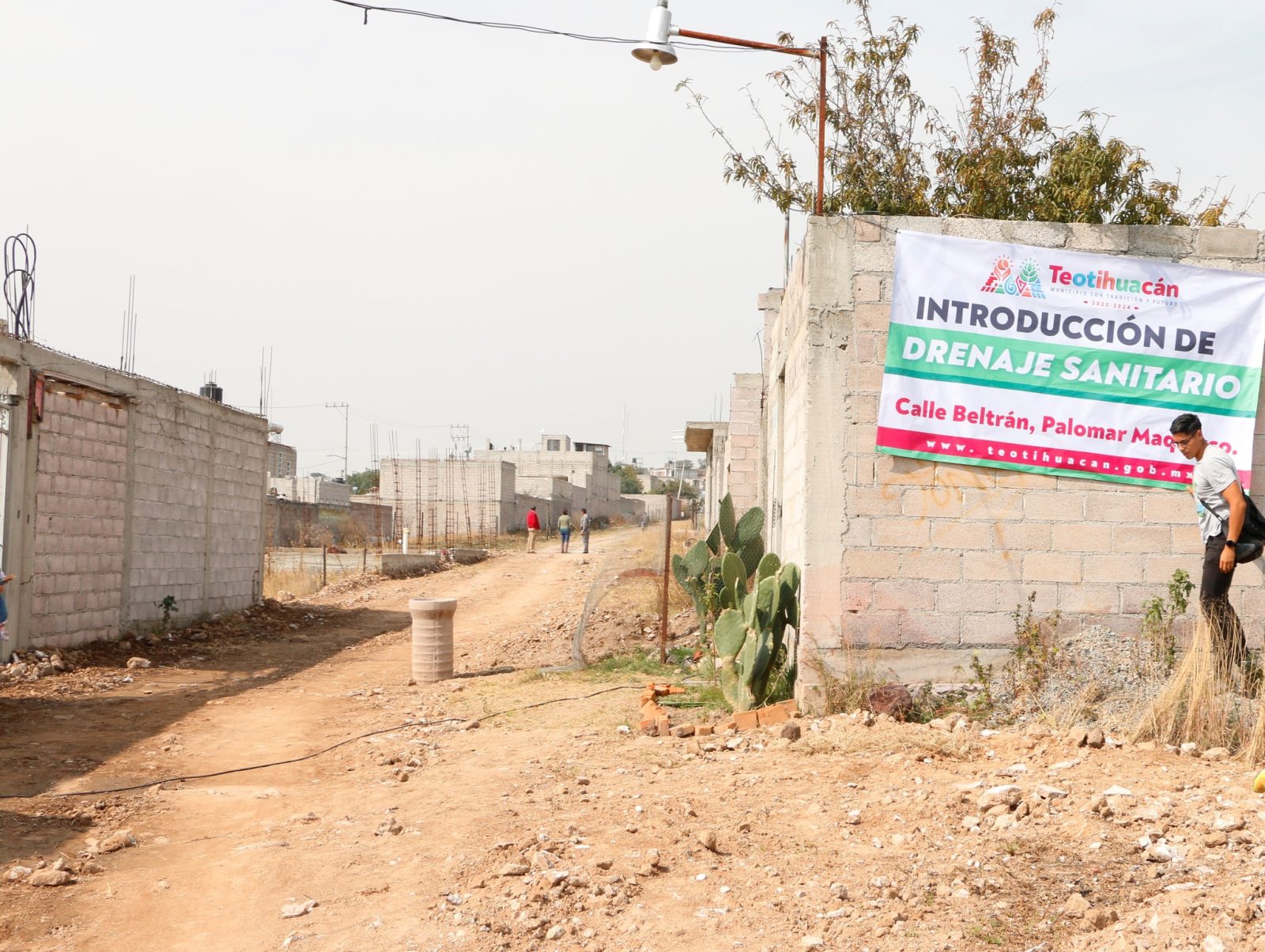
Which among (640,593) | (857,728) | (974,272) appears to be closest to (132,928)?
(857,728)

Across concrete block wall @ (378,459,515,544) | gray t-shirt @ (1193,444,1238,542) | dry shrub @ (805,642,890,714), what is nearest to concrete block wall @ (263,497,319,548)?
concrete block wall @ (378,459,515,544)

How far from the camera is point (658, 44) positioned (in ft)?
25.7

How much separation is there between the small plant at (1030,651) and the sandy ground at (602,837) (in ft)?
2.27

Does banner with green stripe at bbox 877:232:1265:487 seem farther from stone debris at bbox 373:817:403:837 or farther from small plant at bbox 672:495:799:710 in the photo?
stone debris at bbox 373:817:403:837

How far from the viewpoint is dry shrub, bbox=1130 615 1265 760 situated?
6188mm

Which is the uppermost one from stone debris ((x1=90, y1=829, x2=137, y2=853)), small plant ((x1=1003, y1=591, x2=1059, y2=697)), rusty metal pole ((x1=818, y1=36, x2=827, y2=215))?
rusty metal pole ((x1=818, y1=36, x2=827, y2=215))


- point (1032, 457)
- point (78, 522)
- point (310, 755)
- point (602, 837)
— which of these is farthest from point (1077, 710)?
point (78, 522)

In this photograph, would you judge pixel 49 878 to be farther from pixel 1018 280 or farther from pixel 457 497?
pixel 457 497

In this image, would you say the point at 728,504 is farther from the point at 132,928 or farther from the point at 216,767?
the point at 132,928

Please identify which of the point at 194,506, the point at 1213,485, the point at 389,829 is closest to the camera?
the point at 389,829

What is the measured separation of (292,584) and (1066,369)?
1731 centimetres

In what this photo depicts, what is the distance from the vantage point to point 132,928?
14.4 feet

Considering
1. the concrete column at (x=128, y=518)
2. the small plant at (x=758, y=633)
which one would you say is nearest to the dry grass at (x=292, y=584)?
the concrete column at (x=128, y=518)

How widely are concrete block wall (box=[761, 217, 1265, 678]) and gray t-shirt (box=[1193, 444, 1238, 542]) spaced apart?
0.43 m
